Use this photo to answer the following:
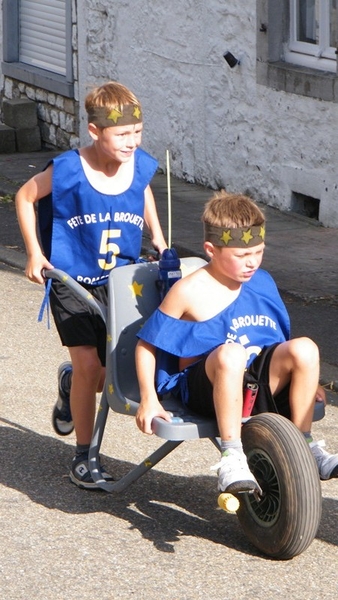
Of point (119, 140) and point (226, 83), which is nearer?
point (119, 140)

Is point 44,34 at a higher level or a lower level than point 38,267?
lower

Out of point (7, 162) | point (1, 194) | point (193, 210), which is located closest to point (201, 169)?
point (193, 210)

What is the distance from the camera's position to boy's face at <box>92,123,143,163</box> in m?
4.54

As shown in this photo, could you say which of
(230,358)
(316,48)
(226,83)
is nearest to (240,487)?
(230,358)

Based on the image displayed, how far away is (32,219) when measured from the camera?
4703mm

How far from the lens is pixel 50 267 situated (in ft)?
15.1

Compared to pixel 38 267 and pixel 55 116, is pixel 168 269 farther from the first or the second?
pixel 55 116

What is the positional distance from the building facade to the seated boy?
5146mm

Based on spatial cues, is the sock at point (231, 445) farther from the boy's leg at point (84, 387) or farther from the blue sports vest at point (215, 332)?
the boy's leg at point (84, 387)

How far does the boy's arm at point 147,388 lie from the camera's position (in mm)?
4102

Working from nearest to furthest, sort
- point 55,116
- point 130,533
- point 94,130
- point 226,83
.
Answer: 1. point 130,533
2. point 94,130
3. point 226,83
4. point 55,116

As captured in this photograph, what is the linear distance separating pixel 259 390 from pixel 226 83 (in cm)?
668

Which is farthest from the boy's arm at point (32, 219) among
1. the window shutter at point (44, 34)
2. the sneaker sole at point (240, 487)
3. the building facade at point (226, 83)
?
the window shutter at point (44, 34)

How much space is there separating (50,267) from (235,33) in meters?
6.14
